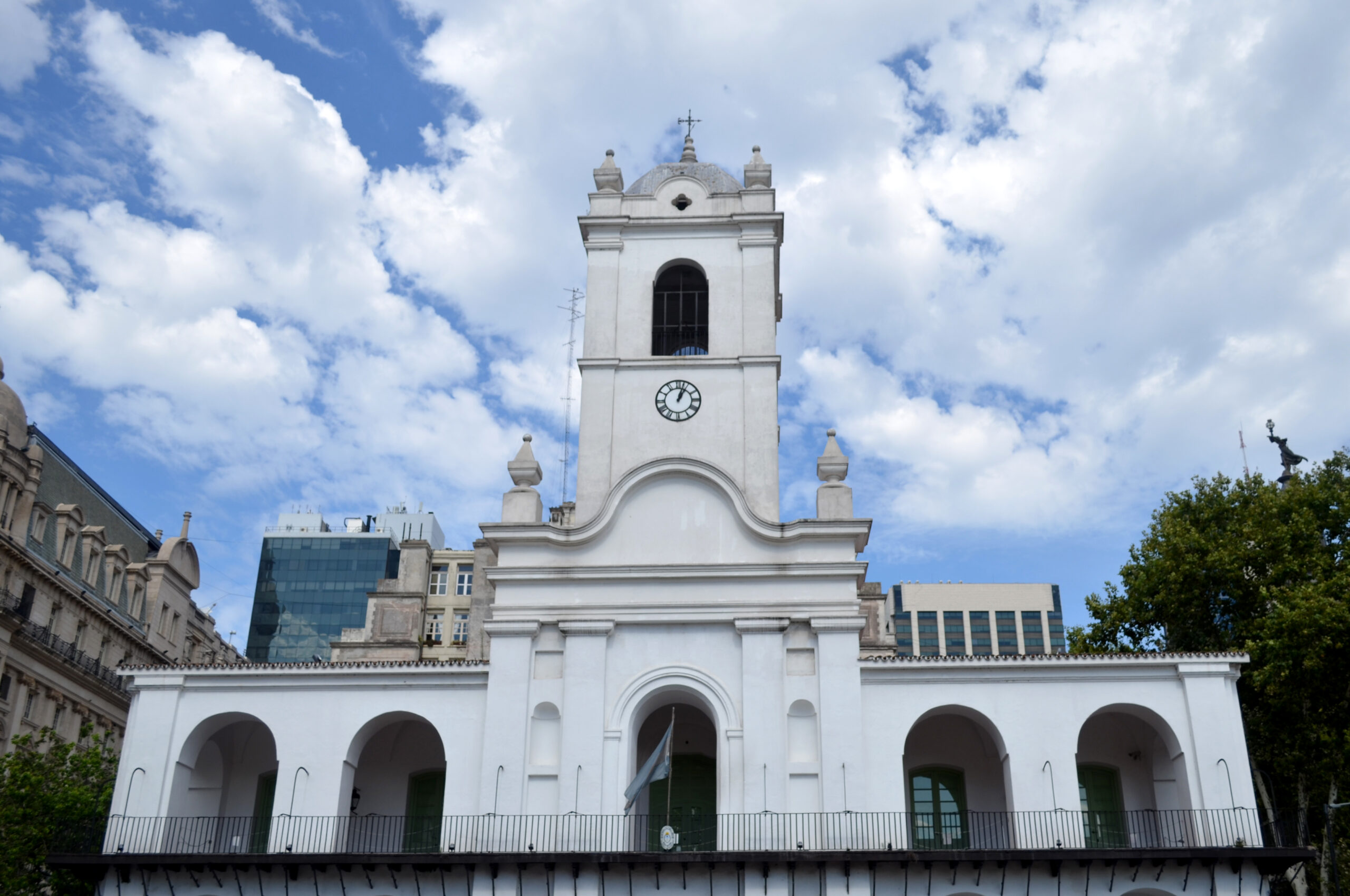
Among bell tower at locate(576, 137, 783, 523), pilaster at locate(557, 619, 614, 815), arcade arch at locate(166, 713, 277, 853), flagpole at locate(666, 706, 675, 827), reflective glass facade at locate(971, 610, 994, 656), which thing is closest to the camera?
flagpole at locate(666, 706, 675, 827)

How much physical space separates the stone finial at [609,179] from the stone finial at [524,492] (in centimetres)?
796

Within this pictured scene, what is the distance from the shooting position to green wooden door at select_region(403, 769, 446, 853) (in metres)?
29.8

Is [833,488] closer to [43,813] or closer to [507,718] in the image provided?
[507,718]

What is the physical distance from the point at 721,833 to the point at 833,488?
8.60 m

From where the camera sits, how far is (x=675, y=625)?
2891cm

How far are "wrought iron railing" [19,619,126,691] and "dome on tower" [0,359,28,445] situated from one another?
20.1 feet

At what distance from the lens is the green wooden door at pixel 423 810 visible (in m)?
29.8

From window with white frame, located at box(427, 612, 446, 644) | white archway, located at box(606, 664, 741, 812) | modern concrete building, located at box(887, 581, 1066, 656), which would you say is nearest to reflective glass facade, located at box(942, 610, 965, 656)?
modern concrete building, located at box(887, 581, 1066, 656)

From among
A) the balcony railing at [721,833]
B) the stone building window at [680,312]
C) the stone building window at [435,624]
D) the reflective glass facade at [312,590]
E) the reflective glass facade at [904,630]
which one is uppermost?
the reflective glass facade at [904,630]

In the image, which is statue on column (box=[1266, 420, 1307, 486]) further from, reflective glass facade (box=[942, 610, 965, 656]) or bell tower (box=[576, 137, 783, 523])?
reflective glass facade (box=[942, 610, 965, 656])

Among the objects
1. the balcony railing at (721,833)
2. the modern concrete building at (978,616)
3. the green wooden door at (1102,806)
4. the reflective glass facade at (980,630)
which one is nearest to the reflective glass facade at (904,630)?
the modern concrete building at (978,616)

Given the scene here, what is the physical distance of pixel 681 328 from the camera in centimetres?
3319

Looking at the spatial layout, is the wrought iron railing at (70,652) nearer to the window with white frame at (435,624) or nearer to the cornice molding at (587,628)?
the cornice molding at (587,628)

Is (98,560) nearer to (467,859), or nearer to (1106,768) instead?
(467,859)
